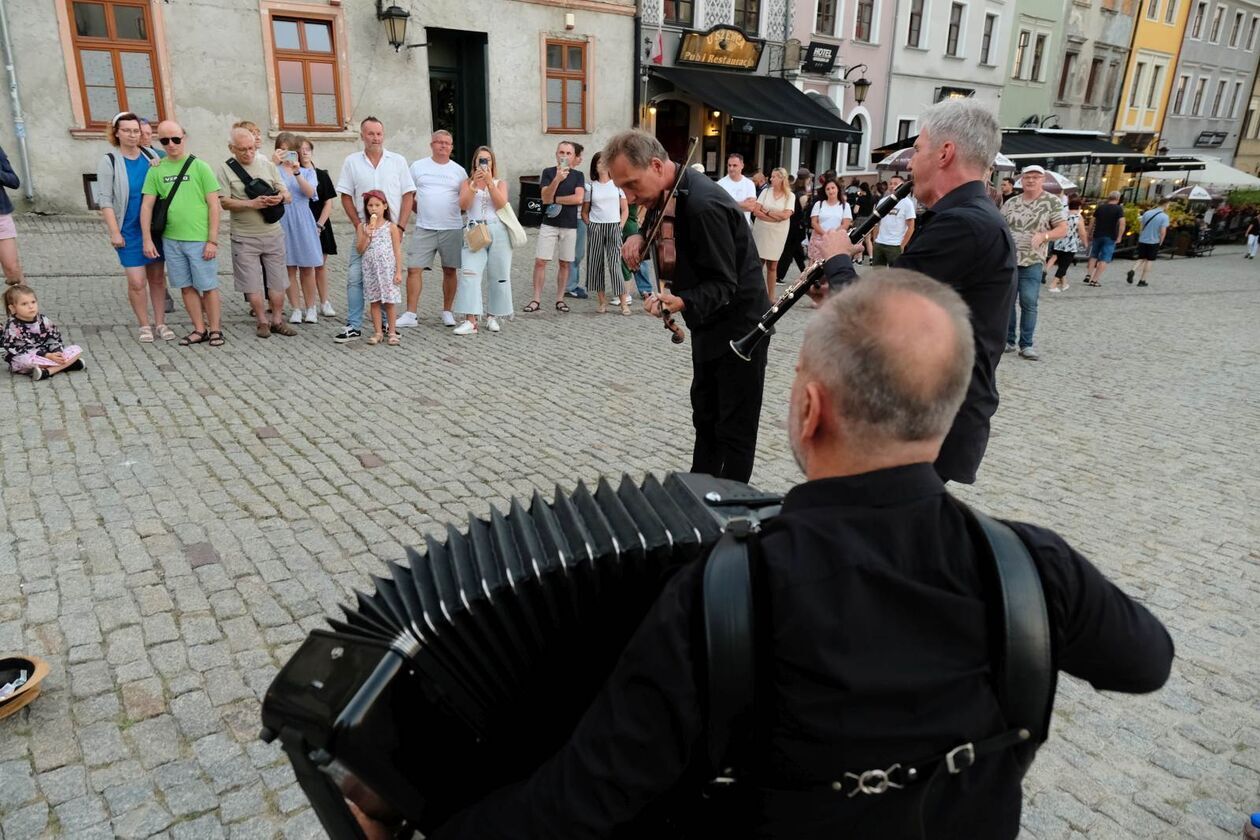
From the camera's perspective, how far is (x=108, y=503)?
439cm

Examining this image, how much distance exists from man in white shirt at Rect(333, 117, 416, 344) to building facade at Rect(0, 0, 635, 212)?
8.29 m

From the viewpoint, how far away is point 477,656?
1475mm

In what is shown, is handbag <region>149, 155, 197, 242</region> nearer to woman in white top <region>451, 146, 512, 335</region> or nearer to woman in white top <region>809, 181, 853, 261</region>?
woman in white top <region>451, 146, 512, 335</region>

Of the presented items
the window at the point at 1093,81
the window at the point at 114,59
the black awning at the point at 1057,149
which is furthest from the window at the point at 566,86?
the window at the point at 1093,81

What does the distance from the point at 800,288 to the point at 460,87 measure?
1657 centimetres

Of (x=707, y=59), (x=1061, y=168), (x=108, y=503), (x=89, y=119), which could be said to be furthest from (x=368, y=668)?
(x=1061, y=168)

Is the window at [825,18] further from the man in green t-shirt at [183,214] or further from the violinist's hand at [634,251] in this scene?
the violinist's hand at [634,251]

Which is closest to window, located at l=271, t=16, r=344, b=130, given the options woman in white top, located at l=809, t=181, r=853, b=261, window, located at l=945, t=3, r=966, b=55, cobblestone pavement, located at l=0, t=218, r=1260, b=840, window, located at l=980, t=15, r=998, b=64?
cobblestone pavement, located at l=0, t=218, r=1260, b=840

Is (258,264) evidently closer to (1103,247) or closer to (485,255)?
(485,255)

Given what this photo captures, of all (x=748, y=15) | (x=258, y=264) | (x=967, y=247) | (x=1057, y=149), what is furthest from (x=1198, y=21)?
(x=967, y=247)

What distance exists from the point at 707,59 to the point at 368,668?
2174 centimetres

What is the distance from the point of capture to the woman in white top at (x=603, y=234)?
9789 mm

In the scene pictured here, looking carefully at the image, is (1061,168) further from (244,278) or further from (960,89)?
(244,278)

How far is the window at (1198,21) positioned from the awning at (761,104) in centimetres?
2887
